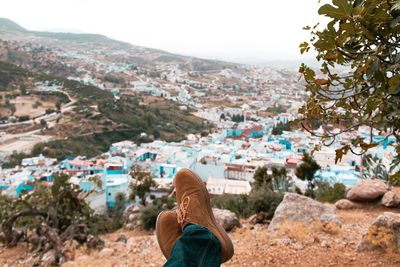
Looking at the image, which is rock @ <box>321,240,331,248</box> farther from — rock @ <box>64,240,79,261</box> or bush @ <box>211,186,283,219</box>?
rock @ <box>64,240,79,261</box>

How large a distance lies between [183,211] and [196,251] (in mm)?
602

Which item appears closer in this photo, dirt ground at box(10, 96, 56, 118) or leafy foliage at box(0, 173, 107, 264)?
leafy foliage at box(0, 173, 107, 264)

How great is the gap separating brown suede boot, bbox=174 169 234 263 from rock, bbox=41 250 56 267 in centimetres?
318

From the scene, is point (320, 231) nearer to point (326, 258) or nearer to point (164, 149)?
point (326, 258)

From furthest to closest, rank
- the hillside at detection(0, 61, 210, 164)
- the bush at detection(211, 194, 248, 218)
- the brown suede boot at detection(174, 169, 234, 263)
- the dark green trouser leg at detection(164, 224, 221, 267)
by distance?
the hillside at detection(0, 61, 210, 164) < the bush at detection(211, 194, 248, 218) < the brown suede boot at detection(174, 169, 234, 263) < the dark green trouser leg at detection(164, 224, 221, 267)

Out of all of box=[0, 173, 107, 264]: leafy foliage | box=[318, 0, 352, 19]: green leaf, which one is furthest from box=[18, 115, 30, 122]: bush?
box=[318, 0, 352, 19]: green leaf

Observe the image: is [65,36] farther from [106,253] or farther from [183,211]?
[183,211]

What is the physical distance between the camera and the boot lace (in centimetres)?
229

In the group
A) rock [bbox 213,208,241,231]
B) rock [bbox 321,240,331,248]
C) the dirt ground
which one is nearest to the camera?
rock [bbox 321,240,331,248]

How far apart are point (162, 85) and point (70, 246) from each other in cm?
8336

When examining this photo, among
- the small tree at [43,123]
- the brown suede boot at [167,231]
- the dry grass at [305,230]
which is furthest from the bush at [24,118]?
the brown suede boot at [167,231]

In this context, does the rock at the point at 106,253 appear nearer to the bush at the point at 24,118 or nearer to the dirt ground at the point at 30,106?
the bush at the point at 24,118

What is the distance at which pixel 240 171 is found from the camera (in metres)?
25.0

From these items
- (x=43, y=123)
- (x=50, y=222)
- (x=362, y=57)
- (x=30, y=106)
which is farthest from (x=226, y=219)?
(x=30, y=106)
